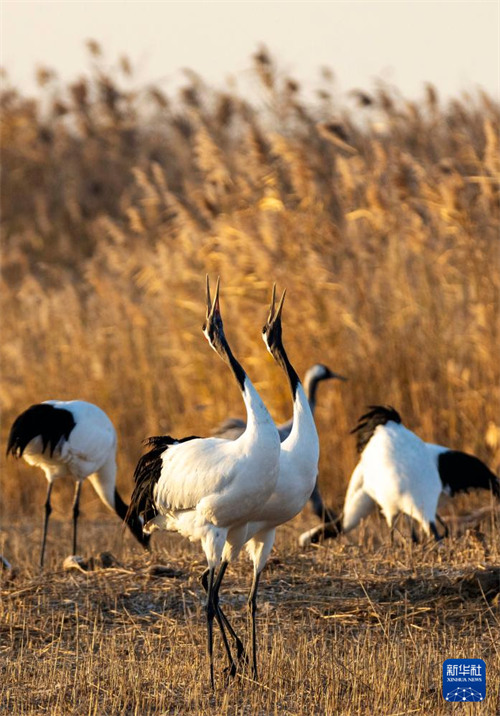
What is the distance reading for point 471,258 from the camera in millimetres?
9664

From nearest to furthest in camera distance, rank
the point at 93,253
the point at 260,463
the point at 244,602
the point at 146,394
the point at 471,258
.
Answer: the point at 260,463 → the point at 244,602 → the point at 471,258 → the point at 146,394 → the point at 93,253

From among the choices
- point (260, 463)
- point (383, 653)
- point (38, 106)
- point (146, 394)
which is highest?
point (38, 106)

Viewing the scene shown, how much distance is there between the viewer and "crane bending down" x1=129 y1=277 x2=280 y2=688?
4867mm

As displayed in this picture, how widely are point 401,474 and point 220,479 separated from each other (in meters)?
2.64

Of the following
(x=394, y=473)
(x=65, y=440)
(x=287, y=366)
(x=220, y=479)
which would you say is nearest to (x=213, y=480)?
(x=220, y=479)

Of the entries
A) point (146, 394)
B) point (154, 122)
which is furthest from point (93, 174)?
point (146, 394)

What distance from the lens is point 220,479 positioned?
195 inches

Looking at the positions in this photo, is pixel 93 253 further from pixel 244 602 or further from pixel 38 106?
pixel 244 602

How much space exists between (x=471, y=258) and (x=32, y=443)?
13.2ft

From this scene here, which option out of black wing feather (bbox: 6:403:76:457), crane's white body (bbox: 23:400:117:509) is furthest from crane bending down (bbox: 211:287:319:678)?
crane's white body (bbox: 23:400:117:509)

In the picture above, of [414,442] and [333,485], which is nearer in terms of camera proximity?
[414,442]

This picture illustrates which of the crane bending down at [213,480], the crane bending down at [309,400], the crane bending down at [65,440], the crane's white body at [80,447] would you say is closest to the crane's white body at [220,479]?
the crane bending down at [213,480]

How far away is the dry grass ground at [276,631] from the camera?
4699mm

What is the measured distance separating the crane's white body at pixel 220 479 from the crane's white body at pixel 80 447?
266cm
